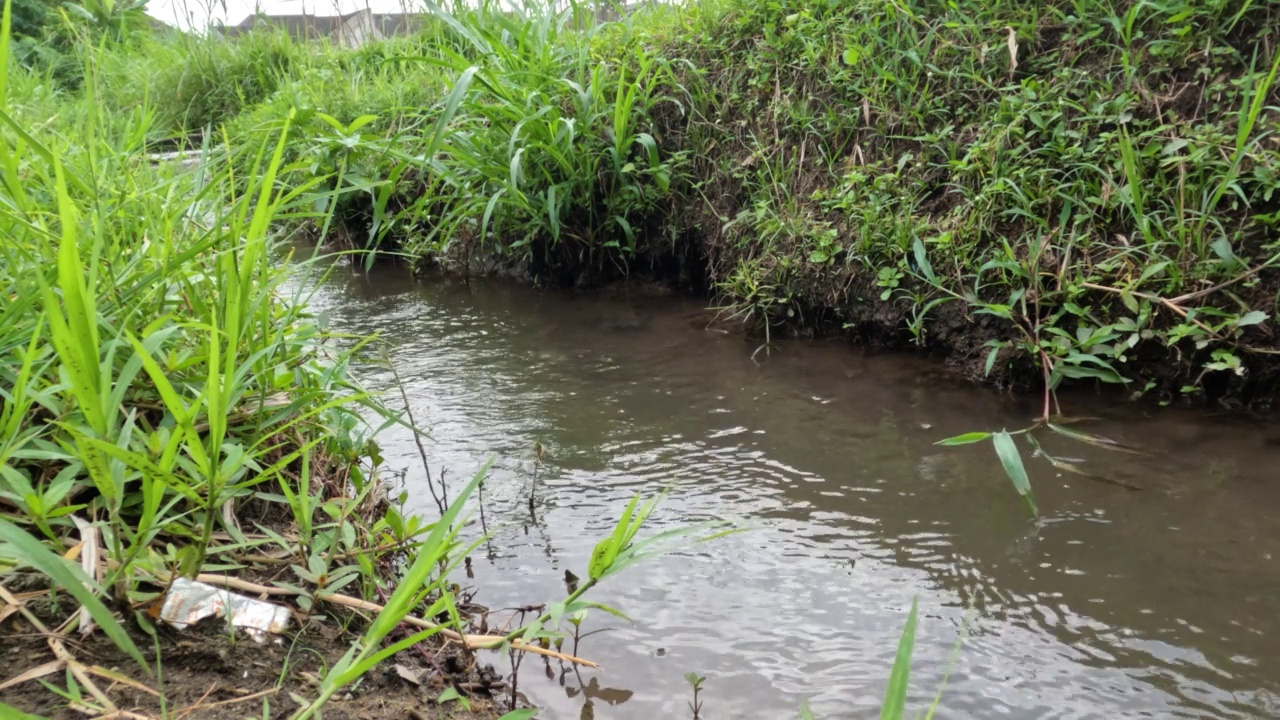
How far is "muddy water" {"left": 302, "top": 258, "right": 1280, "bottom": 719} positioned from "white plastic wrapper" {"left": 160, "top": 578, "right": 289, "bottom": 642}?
453mm

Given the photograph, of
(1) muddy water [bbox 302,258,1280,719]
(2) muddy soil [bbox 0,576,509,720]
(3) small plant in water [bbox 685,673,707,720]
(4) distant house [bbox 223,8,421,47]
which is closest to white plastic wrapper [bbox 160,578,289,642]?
(2) muddy soil [bbox 0,576,509,720]

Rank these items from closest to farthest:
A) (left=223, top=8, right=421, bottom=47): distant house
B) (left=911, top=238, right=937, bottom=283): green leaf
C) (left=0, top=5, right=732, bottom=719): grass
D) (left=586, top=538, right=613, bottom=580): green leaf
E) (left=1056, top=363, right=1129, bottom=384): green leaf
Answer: (left=0, top=5, right=732, bottom=719): grass < (left=586, top=538, right=613, bottom=580): green leaf < (left=1056, top=363, right=1129, bottom=384): green leaf < (left=911, top=238, right=937, bottom=283): green leaf < (left=223, top=8, right=421, bottom=47): distant house

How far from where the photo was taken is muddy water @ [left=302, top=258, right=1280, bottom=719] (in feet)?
4.61

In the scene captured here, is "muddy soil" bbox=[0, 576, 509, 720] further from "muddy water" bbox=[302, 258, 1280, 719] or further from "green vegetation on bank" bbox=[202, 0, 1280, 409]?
"green vegetation on bank" bbox=[202, 0, 1280, 409]

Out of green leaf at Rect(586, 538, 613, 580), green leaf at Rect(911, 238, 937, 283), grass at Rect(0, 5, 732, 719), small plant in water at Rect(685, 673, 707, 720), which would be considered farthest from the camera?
green leaf at Rect(911, 238, 937, 283)

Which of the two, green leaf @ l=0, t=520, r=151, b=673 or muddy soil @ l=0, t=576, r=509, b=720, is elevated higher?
green leaf @ l=0, t=520, r=151, b=673

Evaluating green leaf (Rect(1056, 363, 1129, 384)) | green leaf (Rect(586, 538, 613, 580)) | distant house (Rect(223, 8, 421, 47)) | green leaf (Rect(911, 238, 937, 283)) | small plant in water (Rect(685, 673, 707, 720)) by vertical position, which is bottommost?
small plant in water (Rect(685, 673, 707, 720))

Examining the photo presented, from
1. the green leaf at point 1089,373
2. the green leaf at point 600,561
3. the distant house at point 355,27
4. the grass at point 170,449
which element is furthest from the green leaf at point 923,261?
the distant house at point 355,27

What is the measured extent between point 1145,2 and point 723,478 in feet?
6.53

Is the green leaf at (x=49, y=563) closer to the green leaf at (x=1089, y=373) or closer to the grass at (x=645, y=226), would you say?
the grass at (x=645, y=226)

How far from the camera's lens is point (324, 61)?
6.33 m

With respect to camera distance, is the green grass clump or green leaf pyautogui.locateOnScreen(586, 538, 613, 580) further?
the green grass clump

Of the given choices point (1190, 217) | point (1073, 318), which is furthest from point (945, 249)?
point (1190, 217)

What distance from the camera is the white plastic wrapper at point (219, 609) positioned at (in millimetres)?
1183
